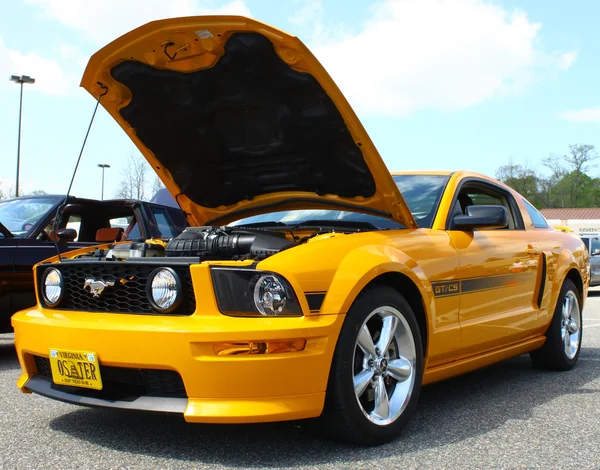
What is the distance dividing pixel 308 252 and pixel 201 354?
0.68 m

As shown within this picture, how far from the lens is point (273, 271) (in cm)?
284

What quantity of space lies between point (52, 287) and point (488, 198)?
336 cm

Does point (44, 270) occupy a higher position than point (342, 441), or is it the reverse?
point (44, 270)

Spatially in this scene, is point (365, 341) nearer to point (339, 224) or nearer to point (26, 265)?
point (339, 224)

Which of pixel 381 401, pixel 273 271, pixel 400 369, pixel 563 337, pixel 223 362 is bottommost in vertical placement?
pixel 563 337

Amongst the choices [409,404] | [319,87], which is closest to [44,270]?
[319,87]

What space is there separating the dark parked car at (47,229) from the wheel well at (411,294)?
2.30 m

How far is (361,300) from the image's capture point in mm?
3102

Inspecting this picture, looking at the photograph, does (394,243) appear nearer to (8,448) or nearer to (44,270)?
(44,270)

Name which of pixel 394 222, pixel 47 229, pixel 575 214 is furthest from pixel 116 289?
pixel 575 214

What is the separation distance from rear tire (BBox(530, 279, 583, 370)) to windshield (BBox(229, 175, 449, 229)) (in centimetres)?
171

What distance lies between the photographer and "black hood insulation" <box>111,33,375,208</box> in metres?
3.63

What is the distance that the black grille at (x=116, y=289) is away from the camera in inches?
117

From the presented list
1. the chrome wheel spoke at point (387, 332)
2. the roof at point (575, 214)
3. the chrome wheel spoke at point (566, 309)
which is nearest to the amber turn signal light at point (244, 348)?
the chrome wheel spoke at point (387, 332)
